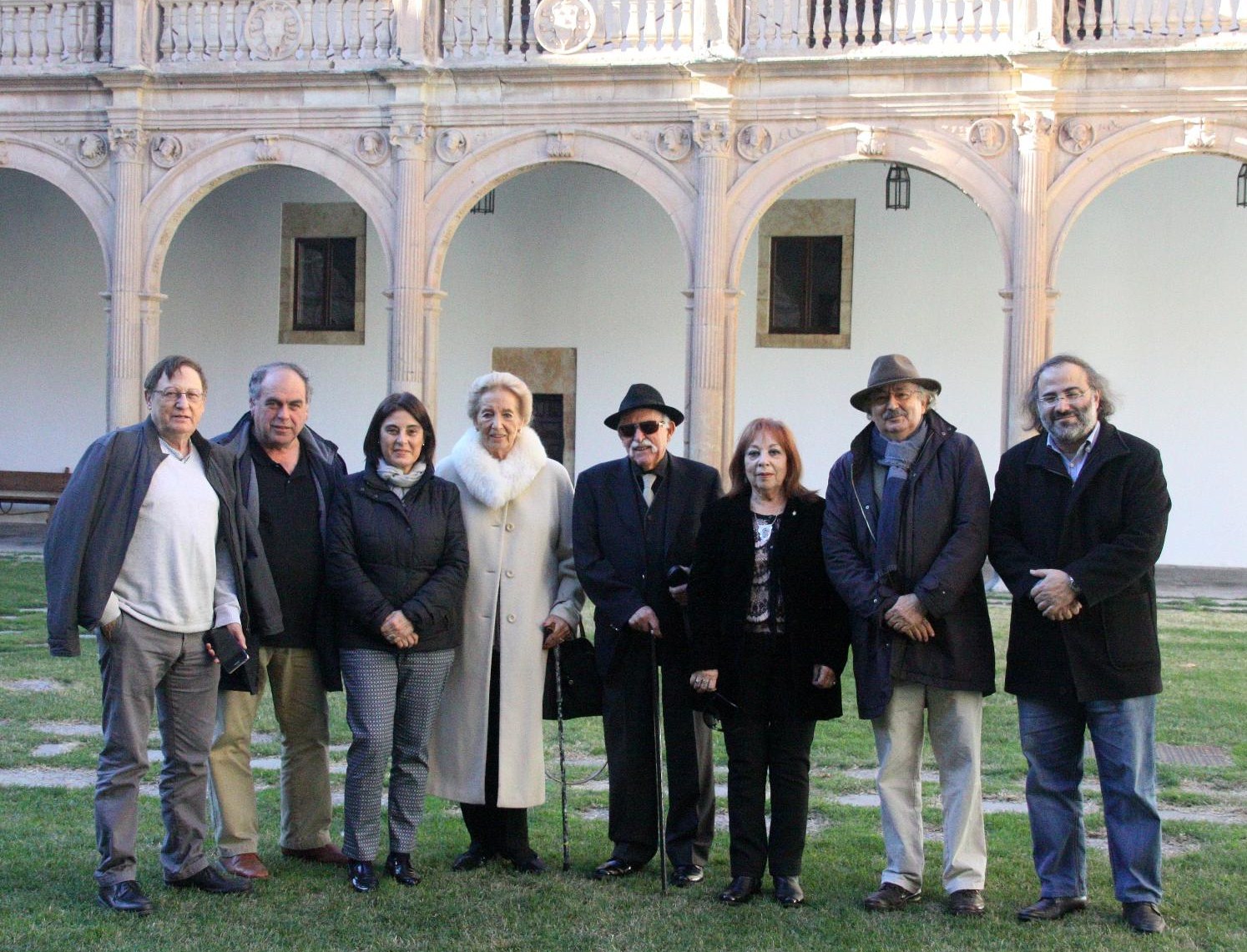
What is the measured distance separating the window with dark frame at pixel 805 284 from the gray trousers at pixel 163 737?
46.5 ft

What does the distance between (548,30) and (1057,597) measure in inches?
477

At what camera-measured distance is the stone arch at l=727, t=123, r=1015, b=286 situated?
49.8ft

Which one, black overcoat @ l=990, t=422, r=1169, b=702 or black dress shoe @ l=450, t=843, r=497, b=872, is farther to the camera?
black dress shoe @ l=450, t=843, r=497, b=872

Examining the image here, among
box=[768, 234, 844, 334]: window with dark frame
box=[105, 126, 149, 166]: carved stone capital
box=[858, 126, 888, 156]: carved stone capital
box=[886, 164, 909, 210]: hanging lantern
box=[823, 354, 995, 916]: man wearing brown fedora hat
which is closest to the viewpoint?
→ box=[823, 354, 995, 916]: man wearing brown fedora hat

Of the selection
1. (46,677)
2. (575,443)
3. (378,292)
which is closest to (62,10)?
(378,292)

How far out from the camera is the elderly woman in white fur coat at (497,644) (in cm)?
569

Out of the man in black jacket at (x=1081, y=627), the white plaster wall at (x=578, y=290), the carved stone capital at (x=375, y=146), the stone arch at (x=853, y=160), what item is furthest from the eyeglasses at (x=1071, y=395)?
the white plaster wall at (x=578, y=290)

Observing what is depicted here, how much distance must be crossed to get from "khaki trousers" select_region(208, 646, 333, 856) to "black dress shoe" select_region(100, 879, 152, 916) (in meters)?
0.47

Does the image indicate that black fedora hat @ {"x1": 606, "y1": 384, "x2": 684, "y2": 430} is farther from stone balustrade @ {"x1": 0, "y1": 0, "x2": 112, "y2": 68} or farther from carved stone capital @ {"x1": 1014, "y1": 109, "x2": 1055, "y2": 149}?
stone balustrade @ {"x1": 0, "y1": 0, "x2": 112, "y2": 68}

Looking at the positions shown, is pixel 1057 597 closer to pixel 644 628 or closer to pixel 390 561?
pixel 644 628

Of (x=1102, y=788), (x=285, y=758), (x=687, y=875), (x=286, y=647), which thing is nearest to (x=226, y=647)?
(x=286, y=647)

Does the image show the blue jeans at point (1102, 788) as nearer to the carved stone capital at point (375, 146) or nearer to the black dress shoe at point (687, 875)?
the black dress shoe at point (687, 875)

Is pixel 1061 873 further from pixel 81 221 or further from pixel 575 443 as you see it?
pixel 81 221

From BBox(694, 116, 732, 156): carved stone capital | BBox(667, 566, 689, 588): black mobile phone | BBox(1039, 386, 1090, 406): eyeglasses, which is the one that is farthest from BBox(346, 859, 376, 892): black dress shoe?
BBox(694, 116, 732, 156): carved stone capital
